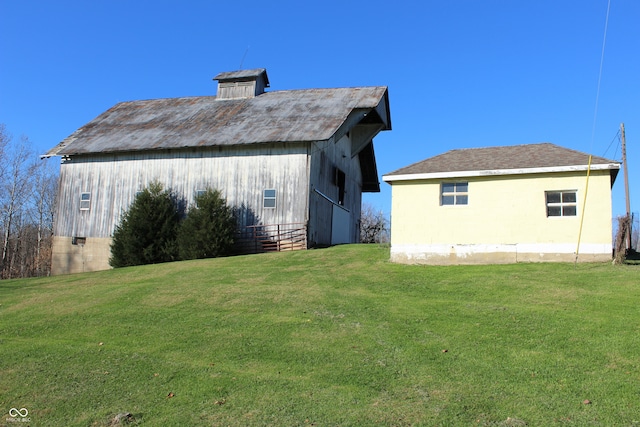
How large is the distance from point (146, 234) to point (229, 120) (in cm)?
750

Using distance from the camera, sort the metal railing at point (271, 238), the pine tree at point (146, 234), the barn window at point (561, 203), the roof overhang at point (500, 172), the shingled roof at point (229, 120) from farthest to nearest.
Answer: the shingled roof at point (229, 120) → the pine tree at point (146, 234) → the metal railing at point (271, 238) → the barn window at point (561, 203) → the roof overhang at point (500, 172)

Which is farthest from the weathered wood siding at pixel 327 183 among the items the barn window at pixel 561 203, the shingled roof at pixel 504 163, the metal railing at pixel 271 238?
the barn window at pixel 561 203

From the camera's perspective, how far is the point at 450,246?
54.3 feet

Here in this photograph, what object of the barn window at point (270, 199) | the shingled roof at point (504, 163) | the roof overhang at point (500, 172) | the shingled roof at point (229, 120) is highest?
the shingled roof at point (229, 120)

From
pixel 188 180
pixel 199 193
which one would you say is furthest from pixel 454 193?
pixel 188 180

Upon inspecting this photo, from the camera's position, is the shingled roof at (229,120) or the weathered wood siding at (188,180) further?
the shingled roof at (229,120)

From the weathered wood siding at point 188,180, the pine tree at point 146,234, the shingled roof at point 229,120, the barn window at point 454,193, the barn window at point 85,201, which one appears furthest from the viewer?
the barn window at point 85,201

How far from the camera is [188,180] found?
81.9 feet

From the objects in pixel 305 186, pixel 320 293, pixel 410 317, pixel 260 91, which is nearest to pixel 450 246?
pixel 320 293

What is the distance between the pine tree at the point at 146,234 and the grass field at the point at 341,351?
8083mm

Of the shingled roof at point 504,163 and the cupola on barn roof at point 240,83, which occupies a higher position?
the cupola on barn roof at point 240,83

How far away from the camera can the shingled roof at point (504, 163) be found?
15.6 m

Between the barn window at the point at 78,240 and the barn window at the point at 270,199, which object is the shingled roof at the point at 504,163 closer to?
the barn window at the point at 270,199

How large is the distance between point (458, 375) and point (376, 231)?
38.3 meters
